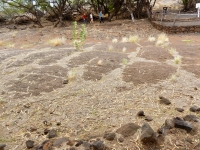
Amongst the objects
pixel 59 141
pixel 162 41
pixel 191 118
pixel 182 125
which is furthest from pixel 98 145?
pixel 162 41

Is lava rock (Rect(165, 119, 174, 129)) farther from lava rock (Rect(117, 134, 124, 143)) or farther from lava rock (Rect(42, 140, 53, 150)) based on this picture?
lava rock (Rect(42, 140, 53, 150))

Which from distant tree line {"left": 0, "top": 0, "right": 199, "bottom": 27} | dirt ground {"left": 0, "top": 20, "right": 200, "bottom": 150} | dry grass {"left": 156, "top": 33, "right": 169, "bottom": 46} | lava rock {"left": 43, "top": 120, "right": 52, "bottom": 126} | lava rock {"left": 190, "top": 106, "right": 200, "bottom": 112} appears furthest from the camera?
distant tree line {"left": 0, "top": 0, "right": 199, "bottom": 27}

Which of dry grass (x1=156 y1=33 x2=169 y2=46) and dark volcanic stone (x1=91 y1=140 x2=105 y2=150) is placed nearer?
dark volcanic stone (x1=91 y1=140 x2=105 y2=150)

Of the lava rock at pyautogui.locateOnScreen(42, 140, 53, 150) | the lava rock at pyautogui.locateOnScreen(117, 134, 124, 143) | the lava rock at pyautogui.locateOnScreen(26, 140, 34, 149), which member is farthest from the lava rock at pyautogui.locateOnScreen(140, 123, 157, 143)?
the lava rock at pyautogui.locateOnScreen(26, 140, 34, 149)

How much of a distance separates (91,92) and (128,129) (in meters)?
1.79

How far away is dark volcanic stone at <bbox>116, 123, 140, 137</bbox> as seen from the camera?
3.41 metres

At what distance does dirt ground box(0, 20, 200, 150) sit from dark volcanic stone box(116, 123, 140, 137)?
14 cm

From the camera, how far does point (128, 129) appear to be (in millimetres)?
3496

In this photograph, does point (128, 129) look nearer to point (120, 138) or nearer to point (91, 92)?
point (120, 138)

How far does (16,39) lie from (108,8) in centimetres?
995

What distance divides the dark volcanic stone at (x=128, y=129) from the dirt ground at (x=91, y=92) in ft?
0.47

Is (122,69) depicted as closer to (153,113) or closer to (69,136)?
(153,113)

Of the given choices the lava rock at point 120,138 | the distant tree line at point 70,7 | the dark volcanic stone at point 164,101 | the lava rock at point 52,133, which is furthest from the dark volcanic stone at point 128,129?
the distant tree line at point 70,7

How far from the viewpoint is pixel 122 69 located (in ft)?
21.5
